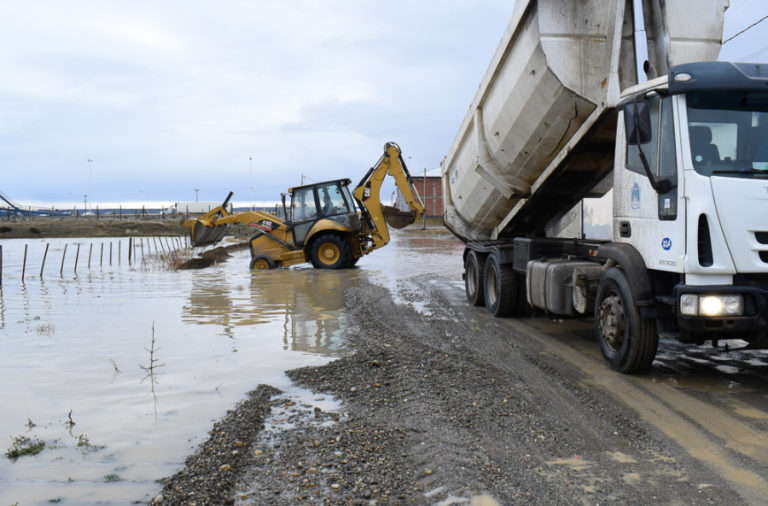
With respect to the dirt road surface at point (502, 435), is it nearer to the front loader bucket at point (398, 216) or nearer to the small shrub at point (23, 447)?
the small shrub at point (23, 447)

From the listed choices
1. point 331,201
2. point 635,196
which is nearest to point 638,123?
point 635,196

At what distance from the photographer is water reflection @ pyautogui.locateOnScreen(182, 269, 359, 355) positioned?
8617mm

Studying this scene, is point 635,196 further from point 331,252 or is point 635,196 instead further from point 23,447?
point 331,252

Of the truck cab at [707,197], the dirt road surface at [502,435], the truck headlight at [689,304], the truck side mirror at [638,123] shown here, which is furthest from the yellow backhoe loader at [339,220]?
the truck headlight at [689,304]

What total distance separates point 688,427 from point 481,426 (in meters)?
1.48

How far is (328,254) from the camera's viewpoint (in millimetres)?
18844

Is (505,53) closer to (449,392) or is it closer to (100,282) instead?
(449,392)

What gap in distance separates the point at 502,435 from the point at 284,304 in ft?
25.7

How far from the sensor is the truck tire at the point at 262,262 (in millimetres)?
19167

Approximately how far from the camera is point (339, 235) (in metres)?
18.8

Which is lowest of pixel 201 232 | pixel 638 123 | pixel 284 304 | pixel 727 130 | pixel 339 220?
pixel 284 304

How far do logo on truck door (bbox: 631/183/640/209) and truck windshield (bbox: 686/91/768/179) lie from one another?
2.62 feet

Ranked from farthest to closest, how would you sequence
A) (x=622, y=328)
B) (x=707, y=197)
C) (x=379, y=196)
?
(x=379, y=196) → (x=622, y=328) → (x=707, y=197)

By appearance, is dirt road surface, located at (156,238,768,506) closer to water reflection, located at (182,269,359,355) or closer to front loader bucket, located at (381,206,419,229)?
water reflection, located at (182,269,359,355)
